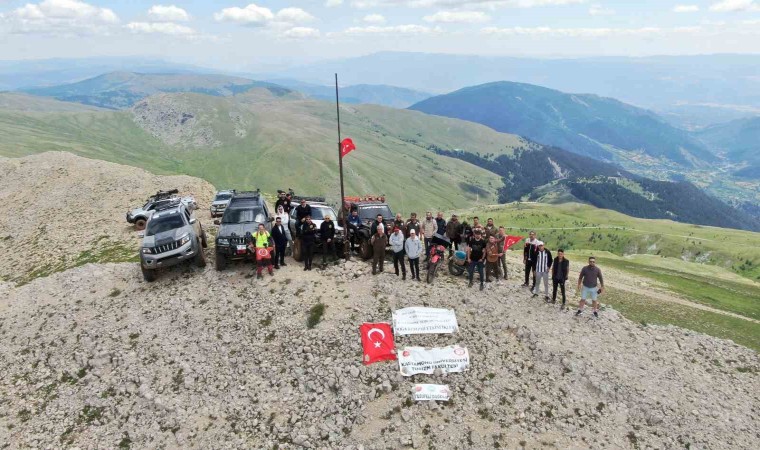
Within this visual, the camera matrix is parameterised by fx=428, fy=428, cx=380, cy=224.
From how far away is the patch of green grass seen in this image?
17.6 m

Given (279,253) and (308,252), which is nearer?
(308,252)

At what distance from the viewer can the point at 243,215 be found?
23.0 meters

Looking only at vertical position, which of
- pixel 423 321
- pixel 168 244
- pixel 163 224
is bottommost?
pixel 423 321

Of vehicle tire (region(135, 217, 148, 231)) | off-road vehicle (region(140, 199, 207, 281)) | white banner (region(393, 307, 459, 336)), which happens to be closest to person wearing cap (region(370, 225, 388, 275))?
white banner (region(393, 307, 459, 336))

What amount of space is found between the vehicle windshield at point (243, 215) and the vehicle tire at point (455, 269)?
10203 millimetres

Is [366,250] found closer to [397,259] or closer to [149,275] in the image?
[397,259]

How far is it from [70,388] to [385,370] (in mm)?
12484

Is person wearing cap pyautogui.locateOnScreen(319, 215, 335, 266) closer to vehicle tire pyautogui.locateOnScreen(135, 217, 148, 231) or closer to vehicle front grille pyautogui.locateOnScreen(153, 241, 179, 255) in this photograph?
vehicle front grille pyautogui.locateOnScreen(153, 241, 179, 255)

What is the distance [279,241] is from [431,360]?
9387 millimetres

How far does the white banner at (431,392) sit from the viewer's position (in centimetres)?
1434

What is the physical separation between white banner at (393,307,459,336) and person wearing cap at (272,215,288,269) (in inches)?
265

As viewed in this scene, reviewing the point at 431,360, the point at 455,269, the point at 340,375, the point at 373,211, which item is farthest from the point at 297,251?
the point at 431,360

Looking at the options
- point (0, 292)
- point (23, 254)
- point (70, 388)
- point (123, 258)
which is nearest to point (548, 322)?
point (70, 388)

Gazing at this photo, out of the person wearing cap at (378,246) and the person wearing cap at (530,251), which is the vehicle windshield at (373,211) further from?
the person wearing cap at (530,251)
